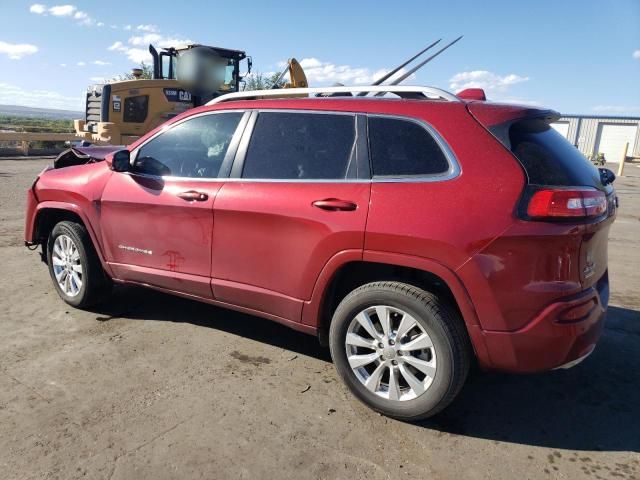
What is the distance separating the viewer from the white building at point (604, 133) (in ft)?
159

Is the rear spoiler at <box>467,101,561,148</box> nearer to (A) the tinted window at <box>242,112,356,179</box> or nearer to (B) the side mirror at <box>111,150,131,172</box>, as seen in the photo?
(A) the tinted window at <box>242,112,356,179</box>

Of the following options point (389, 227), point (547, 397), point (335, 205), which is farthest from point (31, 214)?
point (547, 397)

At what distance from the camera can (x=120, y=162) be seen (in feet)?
13.1

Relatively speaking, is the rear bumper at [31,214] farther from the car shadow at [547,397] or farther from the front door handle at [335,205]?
the front door handle at [335,205]

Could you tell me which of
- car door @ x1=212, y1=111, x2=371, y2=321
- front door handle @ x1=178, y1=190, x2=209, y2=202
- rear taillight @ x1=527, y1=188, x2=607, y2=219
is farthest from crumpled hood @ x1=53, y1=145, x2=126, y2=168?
rear taillight @ x1=527, y1=188, x2=607, y2=219

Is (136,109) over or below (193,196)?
over

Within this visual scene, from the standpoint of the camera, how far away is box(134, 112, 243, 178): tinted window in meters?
3.79

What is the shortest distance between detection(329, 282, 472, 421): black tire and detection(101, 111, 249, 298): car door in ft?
4.18

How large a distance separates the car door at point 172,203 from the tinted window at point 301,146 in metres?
0.21

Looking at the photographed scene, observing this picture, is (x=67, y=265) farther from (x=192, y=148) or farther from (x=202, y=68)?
(x=202, y=68)

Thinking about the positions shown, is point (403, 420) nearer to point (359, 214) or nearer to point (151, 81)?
point (359, 214)

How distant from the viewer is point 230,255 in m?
3.62

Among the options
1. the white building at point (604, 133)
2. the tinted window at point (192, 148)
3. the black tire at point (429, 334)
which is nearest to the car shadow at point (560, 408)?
the black tire at point (429, 334)

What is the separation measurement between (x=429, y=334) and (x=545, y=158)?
1.14m
